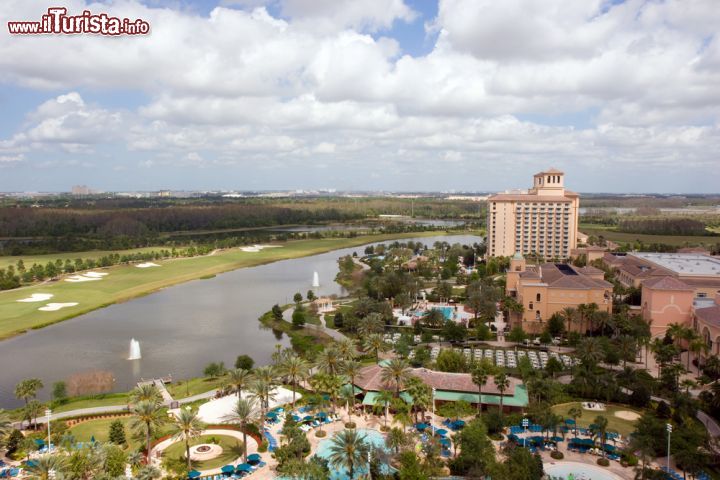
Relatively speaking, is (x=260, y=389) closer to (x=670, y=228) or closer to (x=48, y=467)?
(x=48, y=467)

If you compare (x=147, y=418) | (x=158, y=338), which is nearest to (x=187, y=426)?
(x=147, y=418)

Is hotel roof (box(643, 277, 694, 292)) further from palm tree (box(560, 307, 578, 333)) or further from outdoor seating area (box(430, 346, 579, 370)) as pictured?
outdoor seating area (box(430, 346, 579, 370))

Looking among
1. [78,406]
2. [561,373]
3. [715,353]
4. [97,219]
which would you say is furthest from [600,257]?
[97,219]

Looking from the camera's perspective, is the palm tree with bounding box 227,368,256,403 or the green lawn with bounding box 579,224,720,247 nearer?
the palm tree with bounding box 227,368,256,403

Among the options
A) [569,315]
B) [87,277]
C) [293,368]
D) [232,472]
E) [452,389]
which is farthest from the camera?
[87,277]

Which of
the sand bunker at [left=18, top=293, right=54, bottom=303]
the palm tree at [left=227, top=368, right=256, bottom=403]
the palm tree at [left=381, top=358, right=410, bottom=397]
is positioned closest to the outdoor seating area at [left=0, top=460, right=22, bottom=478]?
the palm tree at [left=227, top=368, right=256, bottom=403]

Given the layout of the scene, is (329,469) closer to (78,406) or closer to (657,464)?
(657,464)

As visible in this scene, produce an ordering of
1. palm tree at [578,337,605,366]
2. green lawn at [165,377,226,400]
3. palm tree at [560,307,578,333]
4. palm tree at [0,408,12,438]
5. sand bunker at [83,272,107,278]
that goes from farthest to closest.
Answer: sand bunker at [83,272,107,278] → palm tree at [560,307,578,333] → palm tree at [578,337,605,366] → green lawn at [165,377,226,400] → palm tree at [0,408,12,438]
